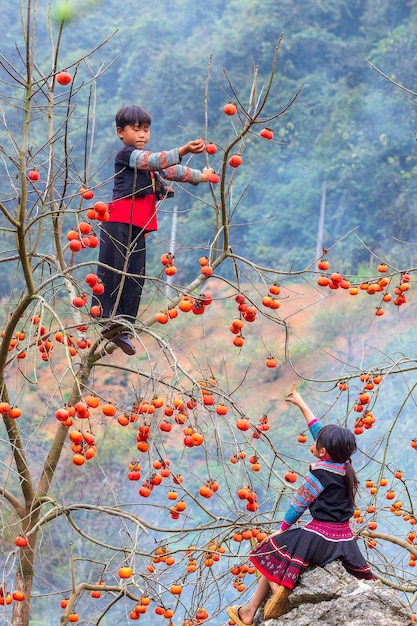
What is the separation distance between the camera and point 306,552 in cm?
226

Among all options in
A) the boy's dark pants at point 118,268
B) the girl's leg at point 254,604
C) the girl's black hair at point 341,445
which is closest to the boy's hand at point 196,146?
the boy's dark pants at point 118,268

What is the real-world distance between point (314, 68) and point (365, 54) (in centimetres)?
88

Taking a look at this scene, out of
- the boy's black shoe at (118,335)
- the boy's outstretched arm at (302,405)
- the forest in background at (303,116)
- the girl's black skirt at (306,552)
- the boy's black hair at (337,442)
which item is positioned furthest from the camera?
the forest in background at (303,116)

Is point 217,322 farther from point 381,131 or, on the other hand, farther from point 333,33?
point 333,33

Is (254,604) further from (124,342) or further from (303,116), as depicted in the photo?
(303,116)

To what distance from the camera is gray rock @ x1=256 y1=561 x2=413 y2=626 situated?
2.06 meters

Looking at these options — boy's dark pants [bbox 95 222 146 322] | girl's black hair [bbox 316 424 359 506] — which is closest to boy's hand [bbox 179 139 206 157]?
boy's dark pants [bbox 95 222 146 322]

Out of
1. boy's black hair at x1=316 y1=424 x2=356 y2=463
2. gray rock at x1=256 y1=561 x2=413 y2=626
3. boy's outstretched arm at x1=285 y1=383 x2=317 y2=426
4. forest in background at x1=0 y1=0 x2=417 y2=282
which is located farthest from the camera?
forest in background at x1=0 y1=0 x2=417 y2=282

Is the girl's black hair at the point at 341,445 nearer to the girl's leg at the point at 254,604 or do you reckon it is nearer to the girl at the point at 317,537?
the girl at the point at 317,537

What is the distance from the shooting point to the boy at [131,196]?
273 cm

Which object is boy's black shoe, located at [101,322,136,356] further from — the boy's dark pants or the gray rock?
the gray rock

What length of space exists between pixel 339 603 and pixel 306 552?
18 centimetres

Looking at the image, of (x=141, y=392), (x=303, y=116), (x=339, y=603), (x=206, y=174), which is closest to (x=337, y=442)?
(x=339, y=603)

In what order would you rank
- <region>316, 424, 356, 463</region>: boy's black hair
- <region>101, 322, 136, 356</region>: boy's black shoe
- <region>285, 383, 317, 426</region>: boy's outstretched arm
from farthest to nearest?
1. <region>101, 322, 136, 356</region>: boy's black shoe
2. <region>285, 383, 317, 426</region>: boy's outstretched arm
3. <region>316, 424, 356, 463</region>: boy's black hair
